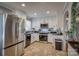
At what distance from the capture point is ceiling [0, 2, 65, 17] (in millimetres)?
2125

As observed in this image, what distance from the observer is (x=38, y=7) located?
2.20m

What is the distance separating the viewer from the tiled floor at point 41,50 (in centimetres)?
217

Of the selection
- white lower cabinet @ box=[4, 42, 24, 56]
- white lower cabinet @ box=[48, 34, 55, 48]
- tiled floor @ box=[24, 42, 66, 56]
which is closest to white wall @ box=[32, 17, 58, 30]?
white lower cabinet @ box=[48, 34, 55, 48]

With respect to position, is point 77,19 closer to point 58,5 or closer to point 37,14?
point 58,5

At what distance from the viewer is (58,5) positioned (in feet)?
6.98

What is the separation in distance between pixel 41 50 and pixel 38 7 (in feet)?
3.25

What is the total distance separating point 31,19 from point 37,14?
0.18m

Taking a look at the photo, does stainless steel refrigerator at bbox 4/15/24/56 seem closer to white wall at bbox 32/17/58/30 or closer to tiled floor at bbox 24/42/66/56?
tiled floor at bbox 24/42/66/56

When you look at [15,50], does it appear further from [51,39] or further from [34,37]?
[51,39]

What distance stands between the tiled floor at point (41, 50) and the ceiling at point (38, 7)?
0.71 m

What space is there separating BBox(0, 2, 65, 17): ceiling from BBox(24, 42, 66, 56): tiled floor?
709 mm

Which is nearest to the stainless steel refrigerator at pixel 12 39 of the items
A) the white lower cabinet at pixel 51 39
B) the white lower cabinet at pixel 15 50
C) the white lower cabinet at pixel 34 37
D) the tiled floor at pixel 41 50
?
the white lower cabinet at pixel 15 50

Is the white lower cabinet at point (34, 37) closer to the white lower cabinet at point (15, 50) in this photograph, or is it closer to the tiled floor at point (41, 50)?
the tiled floor at point (41, 50)

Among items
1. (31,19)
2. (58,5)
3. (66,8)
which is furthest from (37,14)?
(66,8)
